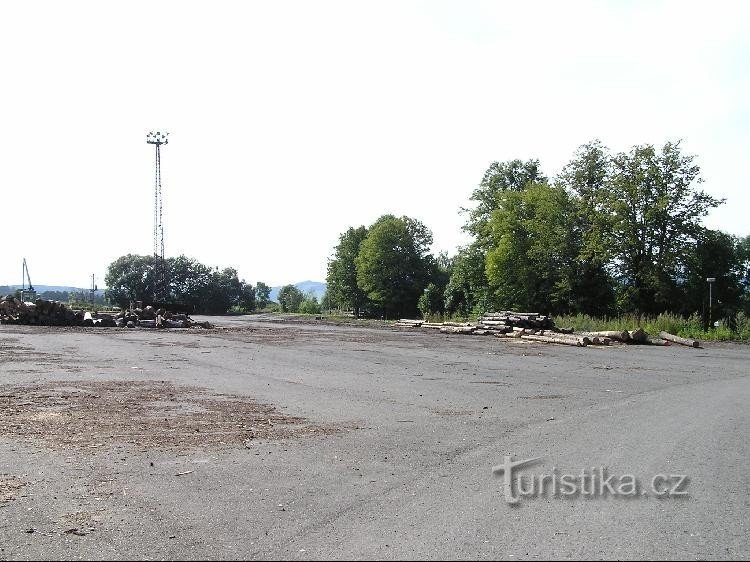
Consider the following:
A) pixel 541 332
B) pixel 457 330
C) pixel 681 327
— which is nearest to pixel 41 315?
pixel 457 330

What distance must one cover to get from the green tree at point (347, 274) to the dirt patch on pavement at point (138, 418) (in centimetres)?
7883

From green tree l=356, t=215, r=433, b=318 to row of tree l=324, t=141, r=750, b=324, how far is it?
7222mm

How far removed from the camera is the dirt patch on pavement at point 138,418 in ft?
29.5

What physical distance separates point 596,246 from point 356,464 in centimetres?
4655

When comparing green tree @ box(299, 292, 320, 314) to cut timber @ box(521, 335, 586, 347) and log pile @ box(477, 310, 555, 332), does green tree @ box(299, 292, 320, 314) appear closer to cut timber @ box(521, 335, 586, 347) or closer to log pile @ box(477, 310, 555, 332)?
log pile @ box(477, 310, 555, 332)

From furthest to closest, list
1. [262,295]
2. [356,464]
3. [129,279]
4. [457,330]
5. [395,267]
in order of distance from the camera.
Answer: [262,295] → [129,279] → [395,267] → [457,330] → [356,464]

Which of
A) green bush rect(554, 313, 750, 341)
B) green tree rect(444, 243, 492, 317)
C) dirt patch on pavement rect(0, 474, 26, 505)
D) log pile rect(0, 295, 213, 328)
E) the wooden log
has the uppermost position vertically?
green tree rect(444, 243, 492, 317)

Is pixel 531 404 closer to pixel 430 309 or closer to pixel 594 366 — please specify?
pixel 594 366

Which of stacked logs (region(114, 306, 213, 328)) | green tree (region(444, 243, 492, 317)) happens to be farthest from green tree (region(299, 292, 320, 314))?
stacked logs (region(114, 306, 213, 328))

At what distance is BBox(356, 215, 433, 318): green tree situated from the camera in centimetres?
8319

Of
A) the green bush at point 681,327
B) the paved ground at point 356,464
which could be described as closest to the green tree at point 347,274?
the green bush at point 681,327

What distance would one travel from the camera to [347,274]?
94.5 m

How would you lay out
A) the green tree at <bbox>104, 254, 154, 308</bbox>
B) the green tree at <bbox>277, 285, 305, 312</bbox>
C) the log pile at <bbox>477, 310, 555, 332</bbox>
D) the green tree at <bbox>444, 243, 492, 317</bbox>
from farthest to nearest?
the green tree at <bbox>104, 254, 154, 308</bbox> → the green tree at <bbox>277, 285, 305, 312</bbox> → the green tree at <bbox>444, 243, 492, 317</bbox> → the log pile at <bbox>477, 310, 555, 332</bbox>

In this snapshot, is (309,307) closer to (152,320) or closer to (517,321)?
(152,320)
